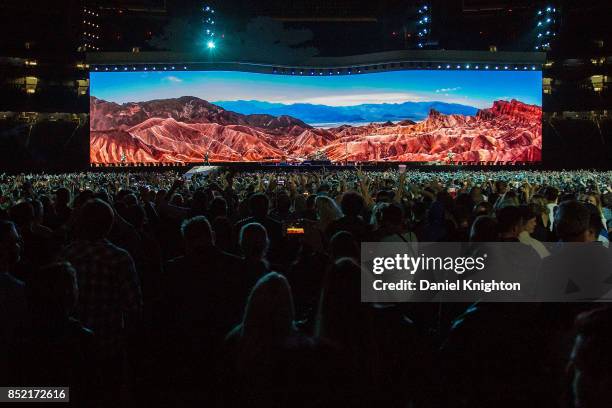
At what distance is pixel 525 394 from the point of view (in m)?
2.73

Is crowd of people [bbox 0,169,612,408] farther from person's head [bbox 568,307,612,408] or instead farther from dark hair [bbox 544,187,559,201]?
dark hair [bbox 544,187,559,201]

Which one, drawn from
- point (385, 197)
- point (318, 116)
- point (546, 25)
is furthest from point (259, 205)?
point (318, 116)

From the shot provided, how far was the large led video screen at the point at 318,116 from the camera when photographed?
123ft

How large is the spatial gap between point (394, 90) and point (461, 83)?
4.11 metres

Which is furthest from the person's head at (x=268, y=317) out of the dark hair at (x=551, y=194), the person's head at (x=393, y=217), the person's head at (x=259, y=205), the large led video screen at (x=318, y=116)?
the large led video screen at (x=318, y=116)

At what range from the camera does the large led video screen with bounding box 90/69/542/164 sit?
37.5 m

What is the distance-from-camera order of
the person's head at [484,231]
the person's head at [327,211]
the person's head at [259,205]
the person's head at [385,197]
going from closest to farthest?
the person's head at [484,231], the person's head at [327,211], the person's head at [259,205], the person's head at [385,197]

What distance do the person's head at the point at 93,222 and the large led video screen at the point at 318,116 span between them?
33.7 m

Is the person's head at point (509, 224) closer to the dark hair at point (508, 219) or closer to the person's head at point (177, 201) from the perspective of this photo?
the dark hair at point (508, 219)

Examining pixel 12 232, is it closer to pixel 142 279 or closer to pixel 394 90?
pixel 142 279

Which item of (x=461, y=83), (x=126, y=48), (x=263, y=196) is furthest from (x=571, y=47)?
(x=263, y=196)

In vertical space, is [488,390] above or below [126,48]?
below

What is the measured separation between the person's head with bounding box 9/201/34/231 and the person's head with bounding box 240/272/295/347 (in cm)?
373

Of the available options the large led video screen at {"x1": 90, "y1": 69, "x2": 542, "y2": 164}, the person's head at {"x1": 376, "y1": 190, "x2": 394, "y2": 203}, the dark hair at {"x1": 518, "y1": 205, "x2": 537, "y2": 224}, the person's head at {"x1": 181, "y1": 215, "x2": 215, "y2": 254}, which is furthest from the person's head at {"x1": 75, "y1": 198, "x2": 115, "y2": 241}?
the large led video screen at {"x1": 90, "y1": 69, "x2": 542, "y2": 164}
